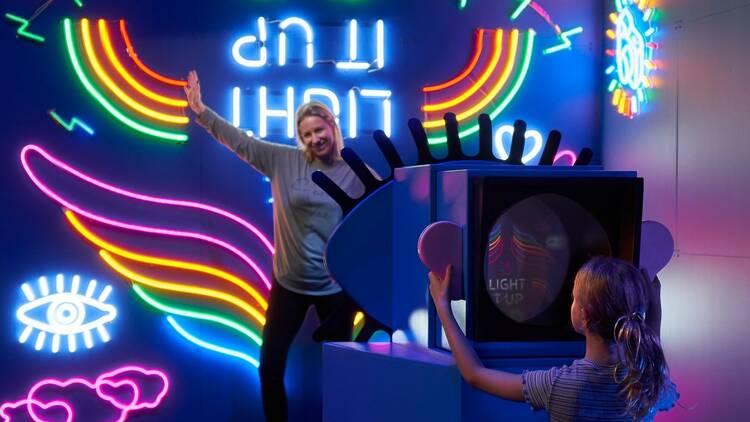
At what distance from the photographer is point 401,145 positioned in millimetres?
4727

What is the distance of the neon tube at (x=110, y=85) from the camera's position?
4398mm

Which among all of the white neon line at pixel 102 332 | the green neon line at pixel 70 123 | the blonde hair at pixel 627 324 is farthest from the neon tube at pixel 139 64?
the blonde hair at pixel 627 324

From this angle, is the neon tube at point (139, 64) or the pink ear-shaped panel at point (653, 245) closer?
the pink ear-shaped panel at point (653, 245)

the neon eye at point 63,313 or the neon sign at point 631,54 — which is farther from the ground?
the neon sign at point 631,54

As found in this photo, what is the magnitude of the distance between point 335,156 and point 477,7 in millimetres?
1419

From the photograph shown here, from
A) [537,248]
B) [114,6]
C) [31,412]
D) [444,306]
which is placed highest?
[114,6]

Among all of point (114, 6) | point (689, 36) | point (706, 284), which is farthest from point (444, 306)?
point (114, 6)

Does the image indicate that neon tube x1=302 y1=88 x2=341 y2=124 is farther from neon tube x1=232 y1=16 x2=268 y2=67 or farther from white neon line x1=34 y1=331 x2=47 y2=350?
white neon line x1=34 y1=331 x2=47 y2=350

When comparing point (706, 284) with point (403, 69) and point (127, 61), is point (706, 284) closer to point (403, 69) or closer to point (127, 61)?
point (403, 69)

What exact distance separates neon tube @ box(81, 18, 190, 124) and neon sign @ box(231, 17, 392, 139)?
0.38 metres

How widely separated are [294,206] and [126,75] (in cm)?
118

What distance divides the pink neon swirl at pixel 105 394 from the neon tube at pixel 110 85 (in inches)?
52.6

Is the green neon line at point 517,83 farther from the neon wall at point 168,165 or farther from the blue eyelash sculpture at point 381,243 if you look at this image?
the blue eyelash sculpture at point 381,243

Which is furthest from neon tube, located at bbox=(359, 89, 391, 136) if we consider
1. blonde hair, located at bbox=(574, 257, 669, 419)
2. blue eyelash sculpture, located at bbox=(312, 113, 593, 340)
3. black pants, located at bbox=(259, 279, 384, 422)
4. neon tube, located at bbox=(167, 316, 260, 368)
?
blonde hair, located at bbox=(574, 257, 669, 419)
